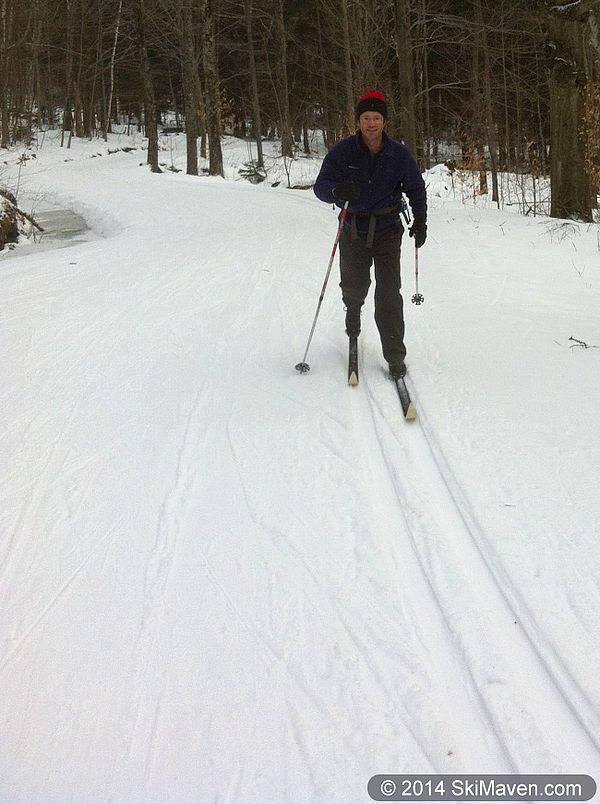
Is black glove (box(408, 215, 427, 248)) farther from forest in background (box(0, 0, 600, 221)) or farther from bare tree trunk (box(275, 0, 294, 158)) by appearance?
bare tree trunk (box(275, 0, 294, 158))

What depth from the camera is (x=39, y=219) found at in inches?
709

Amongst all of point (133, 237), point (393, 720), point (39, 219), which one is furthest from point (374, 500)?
point (39, 219)

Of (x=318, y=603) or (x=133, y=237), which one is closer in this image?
(x=318, y=603)

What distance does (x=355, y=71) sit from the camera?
76.9 ft

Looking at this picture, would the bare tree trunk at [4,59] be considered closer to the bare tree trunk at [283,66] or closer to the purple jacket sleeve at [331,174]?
the bare tree trunk at [283,66]

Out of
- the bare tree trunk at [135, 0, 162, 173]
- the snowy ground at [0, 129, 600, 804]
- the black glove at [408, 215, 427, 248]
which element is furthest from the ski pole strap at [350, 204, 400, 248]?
the bare tree trunk at [135, 0, 162, 173]

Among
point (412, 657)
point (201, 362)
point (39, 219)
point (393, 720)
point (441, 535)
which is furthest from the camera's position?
point (39, 219)

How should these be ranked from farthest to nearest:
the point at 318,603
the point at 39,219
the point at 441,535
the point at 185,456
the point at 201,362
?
the point at 39,219 → the point at 201,362 → the point at 185,456 → the point at 441,535 → the point at 318,603

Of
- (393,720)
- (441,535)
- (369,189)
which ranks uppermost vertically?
(369,189)

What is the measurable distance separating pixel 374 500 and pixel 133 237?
1070 centimetres

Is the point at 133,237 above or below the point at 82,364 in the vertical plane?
above

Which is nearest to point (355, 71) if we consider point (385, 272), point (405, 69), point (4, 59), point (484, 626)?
point (405, 69)

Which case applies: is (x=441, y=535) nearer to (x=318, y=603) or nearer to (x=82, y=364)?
(x=318, y=603)

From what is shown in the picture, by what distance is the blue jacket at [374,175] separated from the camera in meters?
5.04
